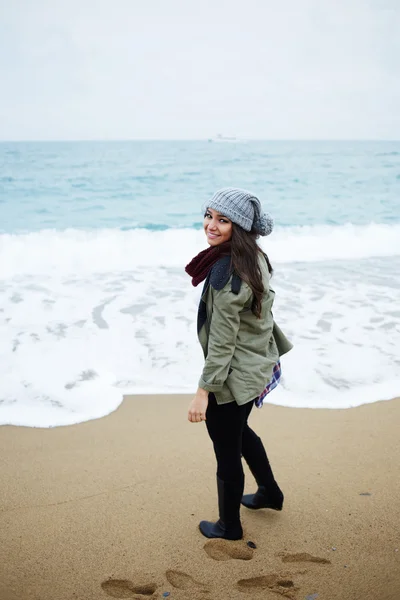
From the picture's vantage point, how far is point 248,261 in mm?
2289

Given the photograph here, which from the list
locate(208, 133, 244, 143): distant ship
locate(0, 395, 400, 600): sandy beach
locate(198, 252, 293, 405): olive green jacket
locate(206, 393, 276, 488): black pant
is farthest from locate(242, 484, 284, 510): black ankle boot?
locate(208, 133, 244, 143): distant ship

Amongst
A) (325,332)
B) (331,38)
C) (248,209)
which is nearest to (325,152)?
(331,38)

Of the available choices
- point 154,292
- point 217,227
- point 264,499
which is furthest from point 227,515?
point 154,292

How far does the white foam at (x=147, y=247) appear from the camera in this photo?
9727mm

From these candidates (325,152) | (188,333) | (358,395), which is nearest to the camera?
(358,395)

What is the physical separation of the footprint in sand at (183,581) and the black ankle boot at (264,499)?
581 mm

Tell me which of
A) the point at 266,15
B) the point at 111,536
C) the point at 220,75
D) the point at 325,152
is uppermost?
the point at 266,15

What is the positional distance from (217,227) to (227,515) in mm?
1293

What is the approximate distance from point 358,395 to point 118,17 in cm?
3360

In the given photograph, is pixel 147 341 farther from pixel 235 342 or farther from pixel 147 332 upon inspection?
pixel 235 342

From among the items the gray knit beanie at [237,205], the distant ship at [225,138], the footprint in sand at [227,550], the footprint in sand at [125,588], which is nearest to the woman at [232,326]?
the gray knit beanie at [237,205]

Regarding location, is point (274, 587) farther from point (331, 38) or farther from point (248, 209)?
point (331, 38)

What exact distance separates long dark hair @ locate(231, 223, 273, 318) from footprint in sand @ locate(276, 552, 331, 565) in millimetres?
1071

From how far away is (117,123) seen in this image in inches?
1485
